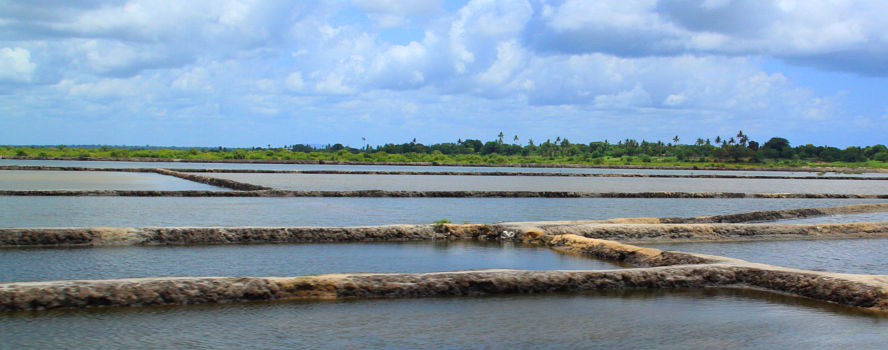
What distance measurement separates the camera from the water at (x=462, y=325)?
5.38 m

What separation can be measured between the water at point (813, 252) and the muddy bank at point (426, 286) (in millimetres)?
2003

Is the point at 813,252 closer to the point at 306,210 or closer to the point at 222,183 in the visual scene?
the point at 306,210

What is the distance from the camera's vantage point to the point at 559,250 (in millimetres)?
11047

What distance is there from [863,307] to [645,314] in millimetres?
2218

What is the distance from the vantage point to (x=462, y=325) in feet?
19.8

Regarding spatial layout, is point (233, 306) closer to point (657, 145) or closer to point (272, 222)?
point (272, 222)

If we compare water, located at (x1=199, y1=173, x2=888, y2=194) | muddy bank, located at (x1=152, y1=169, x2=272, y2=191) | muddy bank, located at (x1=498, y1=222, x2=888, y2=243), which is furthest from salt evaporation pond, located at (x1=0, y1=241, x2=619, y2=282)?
water, located at (x1=199, y1=173, x2=888, y2=194)

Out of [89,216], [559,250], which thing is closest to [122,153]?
[89,216]

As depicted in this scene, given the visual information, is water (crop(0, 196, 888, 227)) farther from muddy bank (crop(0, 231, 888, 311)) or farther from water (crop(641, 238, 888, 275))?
muddy bank (crop(0, 231, 888, 311))

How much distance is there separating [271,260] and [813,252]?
8.07m

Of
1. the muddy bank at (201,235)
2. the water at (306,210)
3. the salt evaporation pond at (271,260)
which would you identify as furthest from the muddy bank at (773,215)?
the salt evaporation pond at (271,260)

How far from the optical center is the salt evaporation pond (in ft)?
26.6

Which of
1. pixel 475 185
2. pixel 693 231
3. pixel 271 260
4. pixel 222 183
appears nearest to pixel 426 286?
pixel 271 260

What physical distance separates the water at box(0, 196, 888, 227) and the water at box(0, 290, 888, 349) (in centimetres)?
737
